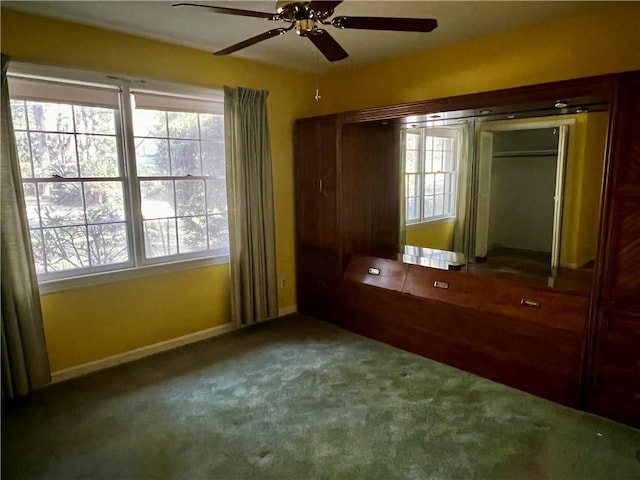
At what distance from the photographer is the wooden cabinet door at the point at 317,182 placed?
3756 millimetres

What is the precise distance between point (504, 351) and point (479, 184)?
1.28 m

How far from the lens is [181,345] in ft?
11.6

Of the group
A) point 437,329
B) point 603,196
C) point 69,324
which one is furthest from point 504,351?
point 69,324

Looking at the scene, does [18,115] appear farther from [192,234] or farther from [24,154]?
[192,234]

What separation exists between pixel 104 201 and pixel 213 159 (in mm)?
972

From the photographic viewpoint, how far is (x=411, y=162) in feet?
12.2

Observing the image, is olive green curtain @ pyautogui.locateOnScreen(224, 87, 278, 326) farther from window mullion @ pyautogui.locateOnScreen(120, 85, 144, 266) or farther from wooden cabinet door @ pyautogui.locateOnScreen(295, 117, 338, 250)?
window mullion @ pyautogui.locateOnScreen(120, 85, 144, 266)

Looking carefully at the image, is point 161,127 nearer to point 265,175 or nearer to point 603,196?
point 265,175

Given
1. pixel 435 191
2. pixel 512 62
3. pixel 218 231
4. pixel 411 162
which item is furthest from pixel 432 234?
pixel 218 231

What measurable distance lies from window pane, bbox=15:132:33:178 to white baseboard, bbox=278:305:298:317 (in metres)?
2.42

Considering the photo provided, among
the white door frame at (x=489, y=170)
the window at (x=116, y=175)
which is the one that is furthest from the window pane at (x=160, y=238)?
the white door frame at (x=489, y=170)

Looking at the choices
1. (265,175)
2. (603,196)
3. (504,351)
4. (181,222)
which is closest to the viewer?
(603,196)

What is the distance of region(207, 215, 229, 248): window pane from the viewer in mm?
3709

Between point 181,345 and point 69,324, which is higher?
point 69,324
